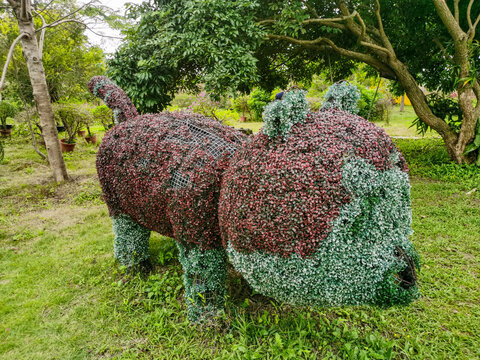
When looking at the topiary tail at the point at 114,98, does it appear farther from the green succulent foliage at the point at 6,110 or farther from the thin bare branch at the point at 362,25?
the green succulent foliage at the point at 6,110

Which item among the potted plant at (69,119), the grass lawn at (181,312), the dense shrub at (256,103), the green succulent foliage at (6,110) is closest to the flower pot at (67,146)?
the potted plant at (69,119)

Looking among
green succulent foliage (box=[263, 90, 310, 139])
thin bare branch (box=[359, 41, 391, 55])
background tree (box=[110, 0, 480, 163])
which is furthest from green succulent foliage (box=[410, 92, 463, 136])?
green succulent foliage (box=[263, 90, 310, 139])

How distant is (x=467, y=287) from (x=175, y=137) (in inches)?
133

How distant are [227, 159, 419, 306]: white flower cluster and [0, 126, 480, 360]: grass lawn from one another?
0.91 meters

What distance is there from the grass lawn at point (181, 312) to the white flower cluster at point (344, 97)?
179cm

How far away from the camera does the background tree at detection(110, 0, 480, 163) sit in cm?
436

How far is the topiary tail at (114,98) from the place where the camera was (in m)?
3.04

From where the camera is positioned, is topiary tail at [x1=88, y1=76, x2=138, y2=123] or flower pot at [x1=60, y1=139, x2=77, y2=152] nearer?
topiary tail at [x1=88, y1=76, x2=138, y2=123]

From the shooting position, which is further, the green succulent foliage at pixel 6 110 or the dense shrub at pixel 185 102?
the green succulent foliage at pixel 6 110

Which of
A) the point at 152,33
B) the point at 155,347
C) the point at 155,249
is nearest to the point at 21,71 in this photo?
the point at 152,33

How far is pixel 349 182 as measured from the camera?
5.04 ft

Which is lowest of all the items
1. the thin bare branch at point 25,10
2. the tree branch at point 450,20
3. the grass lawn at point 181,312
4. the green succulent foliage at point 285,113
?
the grass lawn at point 181,312

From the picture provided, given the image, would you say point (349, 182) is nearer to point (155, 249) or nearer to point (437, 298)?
point (437, 298)

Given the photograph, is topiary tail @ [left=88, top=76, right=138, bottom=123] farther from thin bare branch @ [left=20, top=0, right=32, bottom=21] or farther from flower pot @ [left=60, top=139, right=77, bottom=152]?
flower pot @ [left=60, top=139, right=77, bottom=152]
